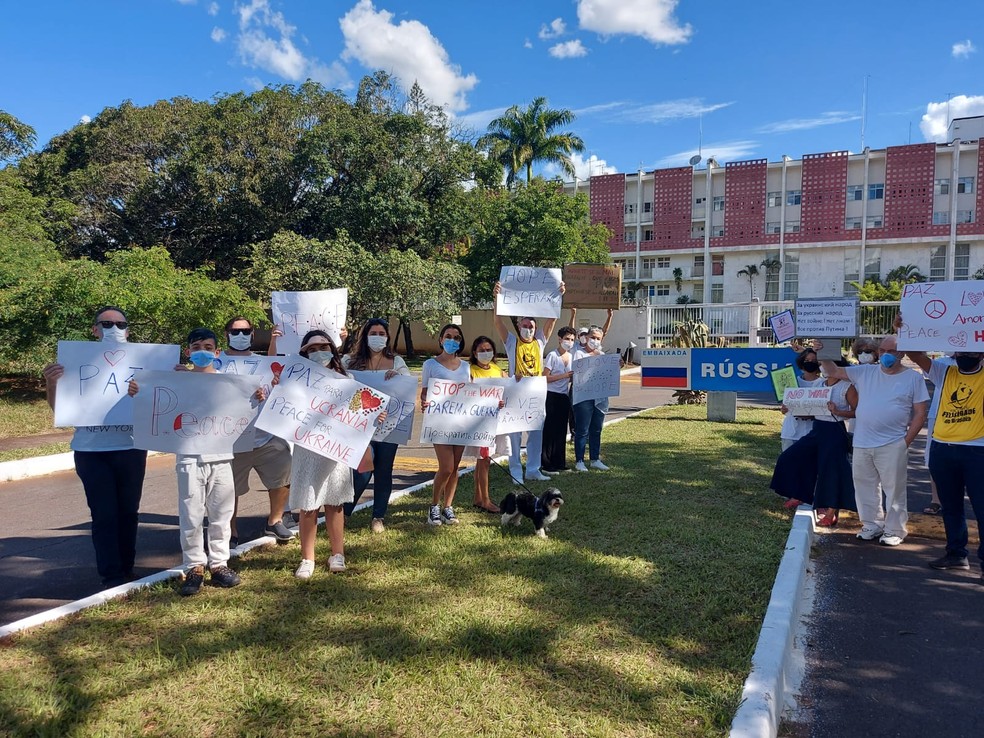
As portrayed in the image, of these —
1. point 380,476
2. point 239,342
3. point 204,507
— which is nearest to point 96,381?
point 204,507

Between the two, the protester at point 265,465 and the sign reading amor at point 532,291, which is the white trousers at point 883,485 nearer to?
the sign reading amor at point 532,291

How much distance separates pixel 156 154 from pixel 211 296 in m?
19.1

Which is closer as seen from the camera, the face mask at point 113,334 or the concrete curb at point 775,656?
the concrete curb at point 775,656

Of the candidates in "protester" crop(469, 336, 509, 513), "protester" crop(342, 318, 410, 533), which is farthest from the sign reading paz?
"protester" crop(342, 318, 410, 533)

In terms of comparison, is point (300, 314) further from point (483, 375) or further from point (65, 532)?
point (65, 532)

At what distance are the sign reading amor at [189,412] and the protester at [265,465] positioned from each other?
841 mm

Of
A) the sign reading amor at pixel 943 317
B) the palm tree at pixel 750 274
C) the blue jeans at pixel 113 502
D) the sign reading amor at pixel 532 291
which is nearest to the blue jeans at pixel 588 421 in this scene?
the sign reading amor at pixel 532 291

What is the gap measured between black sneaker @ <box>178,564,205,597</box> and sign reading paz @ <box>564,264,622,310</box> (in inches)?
247

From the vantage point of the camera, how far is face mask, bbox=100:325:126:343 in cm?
488

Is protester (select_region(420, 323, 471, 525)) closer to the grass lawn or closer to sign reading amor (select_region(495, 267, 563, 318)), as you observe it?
the grass lawn

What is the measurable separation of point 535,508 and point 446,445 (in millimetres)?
961

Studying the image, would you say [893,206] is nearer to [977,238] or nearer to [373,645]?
[977,238]

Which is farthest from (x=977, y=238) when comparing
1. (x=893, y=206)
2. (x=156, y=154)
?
(x=156, y=154)

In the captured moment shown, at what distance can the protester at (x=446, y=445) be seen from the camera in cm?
593
